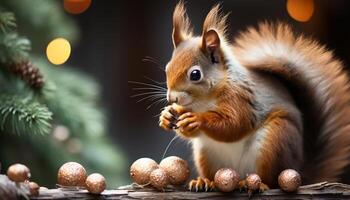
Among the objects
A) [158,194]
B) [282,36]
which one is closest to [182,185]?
[158,194]

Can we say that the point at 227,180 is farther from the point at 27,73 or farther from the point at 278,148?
the point at 27,73

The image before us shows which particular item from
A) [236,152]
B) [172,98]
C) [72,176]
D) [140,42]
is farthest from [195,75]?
[140,42]

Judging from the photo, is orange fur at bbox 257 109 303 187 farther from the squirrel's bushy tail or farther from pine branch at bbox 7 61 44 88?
pine branch at bbox 7 61 44 88

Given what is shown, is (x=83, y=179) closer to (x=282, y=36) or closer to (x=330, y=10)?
(x=282, y=36)

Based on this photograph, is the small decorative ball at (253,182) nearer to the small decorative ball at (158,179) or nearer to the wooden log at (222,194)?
the wooden log at (222,194)

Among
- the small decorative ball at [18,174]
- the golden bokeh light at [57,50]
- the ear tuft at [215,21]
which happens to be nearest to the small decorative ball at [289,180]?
the ear tuft at [215,21]

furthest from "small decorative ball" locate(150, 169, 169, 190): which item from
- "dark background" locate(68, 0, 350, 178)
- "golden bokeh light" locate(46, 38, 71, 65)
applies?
"dark background" locate(68, 0, 350, 178)
